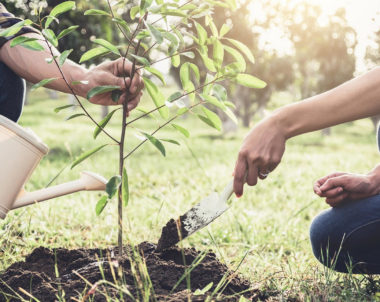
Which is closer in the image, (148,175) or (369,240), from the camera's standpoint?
(369,240)

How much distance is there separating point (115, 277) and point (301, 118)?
Answer: 2.86 ft

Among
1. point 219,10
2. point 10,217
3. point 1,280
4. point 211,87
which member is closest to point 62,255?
point 1,280

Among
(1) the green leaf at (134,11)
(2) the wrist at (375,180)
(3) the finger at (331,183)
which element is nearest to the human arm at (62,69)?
(1) the green leaf at (134,11)

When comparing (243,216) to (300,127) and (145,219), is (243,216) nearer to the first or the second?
(145,219)

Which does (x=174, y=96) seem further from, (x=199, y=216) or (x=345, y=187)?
(x=345, y=187)

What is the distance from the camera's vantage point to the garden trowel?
1736 mm

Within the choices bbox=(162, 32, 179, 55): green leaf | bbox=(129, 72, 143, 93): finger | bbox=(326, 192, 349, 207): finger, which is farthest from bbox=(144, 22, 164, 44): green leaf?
bbox=(326, 192, 349, 207): finger

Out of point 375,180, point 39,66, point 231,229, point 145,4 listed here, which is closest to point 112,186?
point 145,4

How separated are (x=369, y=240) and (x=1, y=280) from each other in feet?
4.90

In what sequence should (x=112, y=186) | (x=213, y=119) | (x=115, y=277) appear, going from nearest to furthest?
(x=112, y=186)
(x=115, y=277)
(x=213, y=119)

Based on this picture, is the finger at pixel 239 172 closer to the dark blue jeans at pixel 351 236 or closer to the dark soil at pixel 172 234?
the dark soil at pixel 172 234

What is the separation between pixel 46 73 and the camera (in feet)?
6.13

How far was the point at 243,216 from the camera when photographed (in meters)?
3.21

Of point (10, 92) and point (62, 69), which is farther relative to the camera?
point (10, 92)
